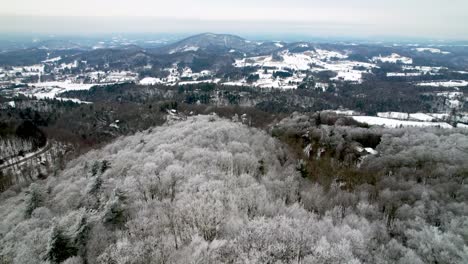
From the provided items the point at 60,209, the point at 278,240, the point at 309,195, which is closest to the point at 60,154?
the point at 60,209

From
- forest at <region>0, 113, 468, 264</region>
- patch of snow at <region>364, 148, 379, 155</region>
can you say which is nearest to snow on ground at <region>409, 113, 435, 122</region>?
forest at <region>0, 113, 468, 264</region>

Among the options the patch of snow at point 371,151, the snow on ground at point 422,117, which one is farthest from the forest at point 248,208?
the snow on ground at point 422,117

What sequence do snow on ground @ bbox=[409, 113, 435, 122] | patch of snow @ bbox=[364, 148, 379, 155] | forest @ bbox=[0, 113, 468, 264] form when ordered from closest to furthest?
forest @ bbox=[0, 113, 468, 264] → patch of snow @ bbox=[364, 148, 379, 155] → snow on ground @ bbox=[409, 113, 435, 122]

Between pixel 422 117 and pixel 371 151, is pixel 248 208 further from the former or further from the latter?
pixel 422 117

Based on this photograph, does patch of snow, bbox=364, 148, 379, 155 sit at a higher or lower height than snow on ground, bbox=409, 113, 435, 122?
higher

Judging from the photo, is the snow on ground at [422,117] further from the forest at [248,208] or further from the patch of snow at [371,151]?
the patch of snow at [371,151]

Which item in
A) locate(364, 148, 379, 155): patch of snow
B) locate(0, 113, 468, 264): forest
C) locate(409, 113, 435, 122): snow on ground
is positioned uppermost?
locate(0, 113, 468, 264): forest

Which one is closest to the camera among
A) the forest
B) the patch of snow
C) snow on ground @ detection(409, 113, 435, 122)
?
the forest

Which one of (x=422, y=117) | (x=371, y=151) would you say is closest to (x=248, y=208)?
(x=371, y=151)

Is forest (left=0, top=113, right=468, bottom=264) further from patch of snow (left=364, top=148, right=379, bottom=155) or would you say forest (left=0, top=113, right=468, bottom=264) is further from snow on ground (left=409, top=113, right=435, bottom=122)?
snow on ground (left=409, top=113, right=435, bottom=122)

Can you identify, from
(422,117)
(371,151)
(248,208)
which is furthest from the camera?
(422,117)
